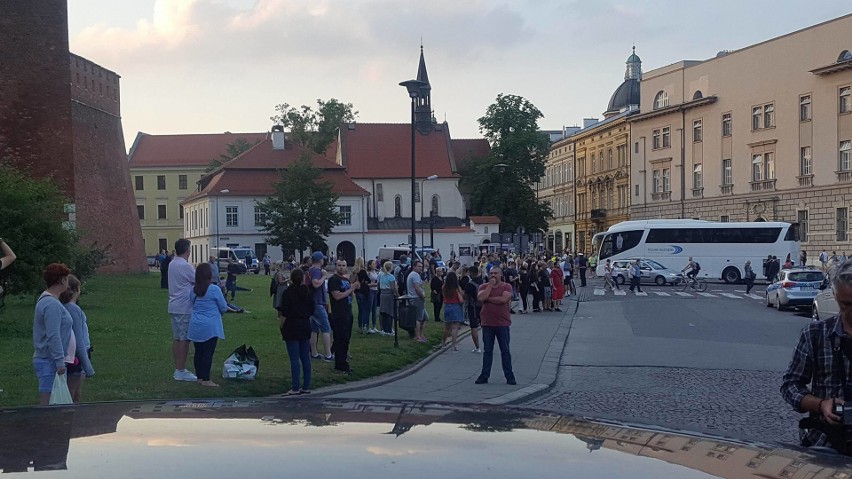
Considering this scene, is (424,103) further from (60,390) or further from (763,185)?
(60,390)

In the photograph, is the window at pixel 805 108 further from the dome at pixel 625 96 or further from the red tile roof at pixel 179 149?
the red tile roof at pixel 179 149

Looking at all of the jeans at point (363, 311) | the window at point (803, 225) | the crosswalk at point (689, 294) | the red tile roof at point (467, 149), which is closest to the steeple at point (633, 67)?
the red tile roof at point (467, 149)

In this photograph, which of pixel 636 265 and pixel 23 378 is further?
pixel 636 265

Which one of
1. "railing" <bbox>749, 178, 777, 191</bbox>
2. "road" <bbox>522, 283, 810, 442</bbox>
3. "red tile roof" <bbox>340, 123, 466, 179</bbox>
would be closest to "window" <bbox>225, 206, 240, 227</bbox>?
"red tile roof" <bbox>340, 123, 466, 179</bbox>

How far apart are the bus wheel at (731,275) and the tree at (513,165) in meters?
28.1

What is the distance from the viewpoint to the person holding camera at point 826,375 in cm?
458

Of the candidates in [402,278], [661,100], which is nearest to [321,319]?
[402,278]

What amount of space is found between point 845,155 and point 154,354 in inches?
2166

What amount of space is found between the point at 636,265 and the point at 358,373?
118 feet

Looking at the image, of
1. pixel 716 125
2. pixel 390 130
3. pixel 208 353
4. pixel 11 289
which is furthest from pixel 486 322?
pixel 390 130

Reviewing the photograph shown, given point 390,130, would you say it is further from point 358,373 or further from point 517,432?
point 517,432

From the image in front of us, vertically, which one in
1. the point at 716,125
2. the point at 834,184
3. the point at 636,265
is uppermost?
the point at 716,125

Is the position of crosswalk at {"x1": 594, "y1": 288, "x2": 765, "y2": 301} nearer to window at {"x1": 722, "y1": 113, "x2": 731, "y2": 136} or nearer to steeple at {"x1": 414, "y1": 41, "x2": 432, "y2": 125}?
window at {"x1": 722, "y1": 113, "x2": 731, "y2": 136}

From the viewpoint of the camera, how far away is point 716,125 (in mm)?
75625
